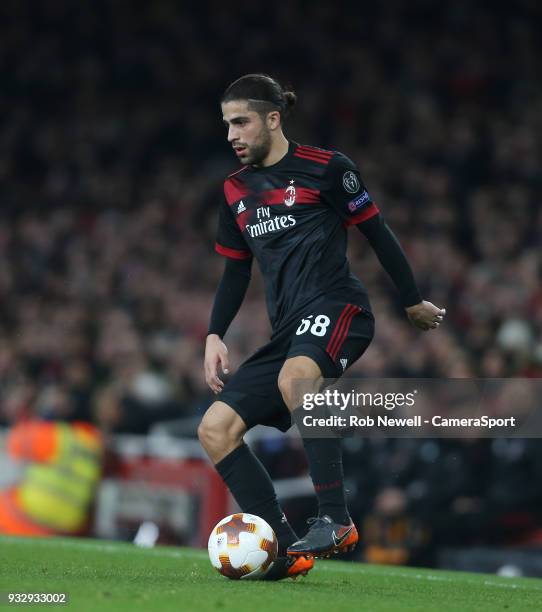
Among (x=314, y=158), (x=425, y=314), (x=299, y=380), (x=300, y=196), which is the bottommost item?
(x=299, y=380)

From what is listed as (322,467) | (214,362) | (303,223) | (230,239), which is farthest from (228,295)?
(322,467)

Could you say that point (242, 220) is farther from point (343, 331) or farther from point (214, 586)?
point (214, 586)

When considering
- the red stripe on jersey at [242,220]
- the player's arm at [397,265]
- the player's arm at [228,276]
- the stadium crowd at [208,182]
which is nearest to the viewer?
the player's arm at [397,265]

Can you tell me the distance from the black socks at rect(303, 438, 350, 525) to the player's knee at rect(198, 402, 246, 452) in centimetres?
35

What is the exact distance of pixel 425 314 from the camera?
5867 mm

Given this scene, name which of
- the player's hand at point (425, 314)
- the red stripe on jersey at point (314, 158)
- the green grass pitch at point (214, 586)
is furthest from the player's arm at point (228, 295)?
the green grass pitch at point (214, 586)

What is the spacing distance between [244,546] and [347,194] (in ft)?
5.08

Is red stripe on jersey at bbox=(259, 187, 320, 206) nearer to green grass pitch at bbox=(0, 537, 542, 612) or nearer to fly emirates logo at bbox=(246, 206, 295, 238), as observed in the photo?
fly emirates logo at bbox=(246, 206, 295, 238)

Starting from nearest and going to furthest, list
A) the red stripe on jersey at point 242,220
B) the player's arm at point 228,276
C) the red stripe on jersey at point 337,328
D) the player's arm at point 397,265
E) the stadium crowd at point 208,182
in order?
the red stripe on jersey at point 337,328 < the player's arm at point 397,265 < the red stripe on jersey at point 242,220 < the player's arm at point 228,276 < the stadium crowd at point 208,182

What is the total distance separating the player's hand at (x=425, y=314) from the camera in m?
5.86

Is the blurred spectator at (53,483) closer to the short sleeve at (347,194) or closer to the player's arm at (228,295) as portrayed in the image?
the player's arm at (228,295)

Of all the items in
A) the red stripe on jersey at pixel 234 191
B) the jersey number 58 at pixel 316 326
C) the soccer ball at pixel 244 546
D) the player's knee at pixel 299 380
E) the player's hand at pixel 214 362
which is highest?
the red stripe on jersey at pixel 234 191

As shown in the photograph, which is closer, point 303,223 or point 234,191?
point 303,223

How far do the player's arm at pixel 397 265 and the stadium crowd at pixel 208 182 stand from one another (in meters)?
4.03
